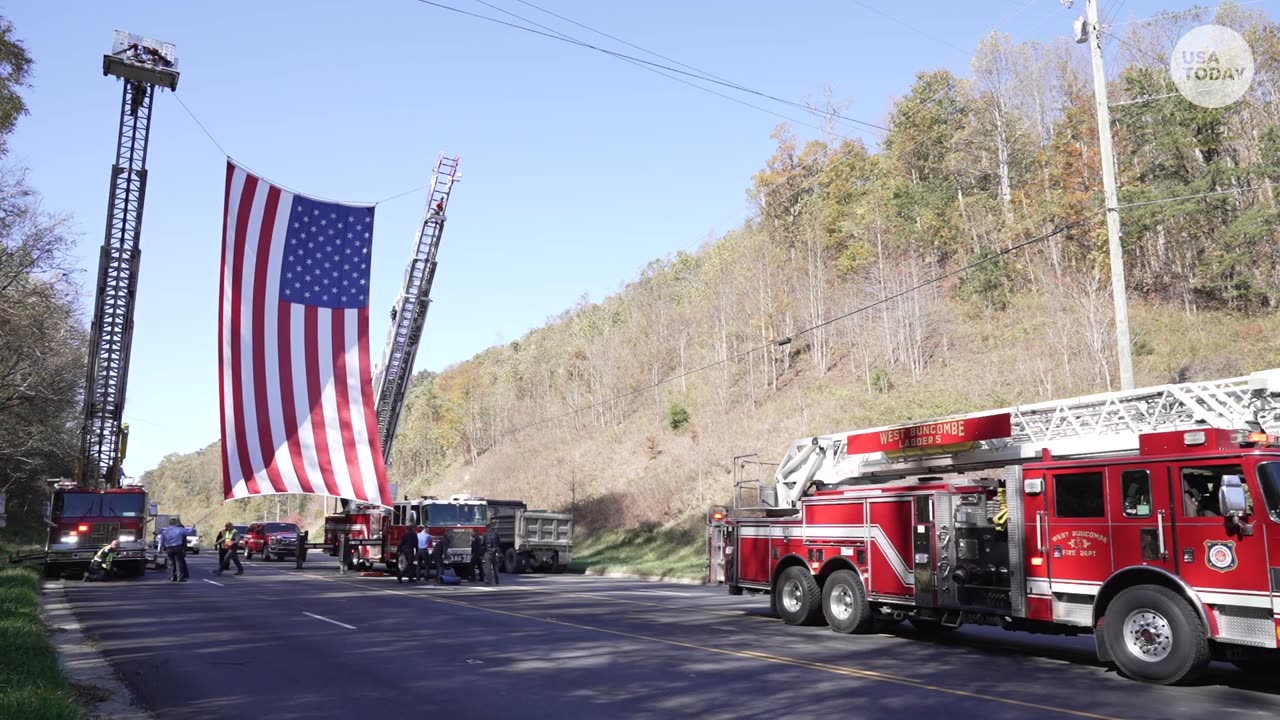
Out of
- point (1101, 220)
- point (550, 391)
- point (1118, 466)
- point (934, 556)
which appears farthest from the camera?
point (550, 391)

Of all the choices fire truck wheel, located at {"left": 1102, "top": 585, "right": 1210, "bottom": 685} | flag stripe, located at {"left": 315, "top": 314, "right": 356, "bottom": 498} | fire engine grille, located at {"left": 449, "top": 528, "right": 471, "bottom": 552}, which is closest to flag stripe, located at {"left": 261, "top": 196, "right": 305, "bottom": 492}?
flag stripe, located at {"left": 315, "top": 314, "right": 356, "bottom": 498}

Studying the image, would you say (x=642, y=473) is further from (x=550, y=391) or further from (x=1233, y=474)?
(x=1233, y=474)

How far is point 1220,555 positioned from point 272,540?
136 feet

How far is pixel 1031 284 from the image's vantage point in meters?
46.1

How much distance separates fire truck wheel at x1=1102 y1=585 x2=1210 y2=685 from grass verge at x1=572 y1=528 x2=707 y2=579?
19342 millimetres

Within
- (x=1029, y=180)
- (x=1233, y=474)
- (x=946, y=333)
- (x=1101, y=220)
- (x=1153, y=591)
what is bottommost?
(x=1153, y=591)

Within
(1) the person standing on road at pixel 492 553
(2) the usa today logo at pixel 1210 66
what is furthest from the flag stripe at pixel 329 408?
(2) the usa today logo at pixel 1210 66

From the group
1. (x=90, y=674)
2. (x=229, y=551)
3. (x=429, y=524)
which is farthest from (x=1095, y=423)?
(x=229, y=551)

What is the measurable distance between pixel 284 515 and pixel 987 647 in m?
104

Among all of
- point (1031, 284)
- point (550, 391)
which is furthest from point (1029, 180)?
point (550, 391)

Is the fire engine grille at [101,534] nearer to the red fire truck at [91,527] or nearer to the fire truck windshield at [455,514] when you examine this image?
the red fire truck at [91,527]

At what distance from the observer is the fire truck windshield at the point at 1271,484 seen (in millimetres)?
9969

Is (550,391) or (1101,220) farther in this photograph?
(550,391)

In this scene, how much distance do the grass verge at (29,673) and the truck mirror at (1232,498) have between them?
1038cm
